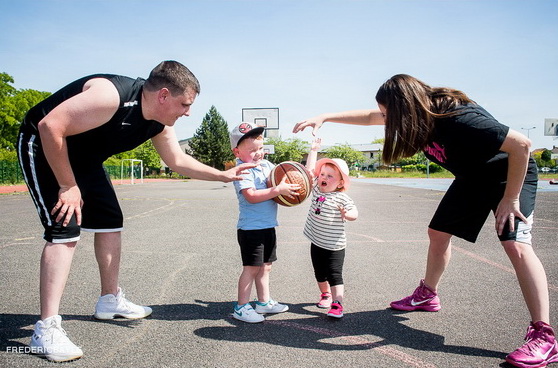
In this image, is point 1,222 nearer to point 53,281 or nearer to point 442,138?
point 53,281

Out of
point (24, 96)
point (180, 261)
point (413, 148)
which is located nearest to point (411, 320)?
point (413, 148)

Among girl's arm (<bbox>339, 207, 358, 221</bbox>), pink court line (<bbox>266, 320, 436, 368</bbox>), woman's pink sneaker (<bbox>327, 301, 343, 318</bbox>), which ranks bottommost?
pink court line (<bbox>266, 320, 436, 368</bbox>)

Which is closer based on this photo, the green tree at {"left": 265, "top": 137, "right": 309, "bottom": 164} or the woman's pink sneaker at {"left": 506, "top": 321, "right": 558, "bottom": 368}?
the woman's pink sneaker at {"left": 506, "top": 321, "right": 558, "bottom": 368}

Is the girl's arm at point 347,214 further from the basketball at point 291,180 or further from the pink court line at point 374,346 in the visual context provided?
the pink court line at point 374,346

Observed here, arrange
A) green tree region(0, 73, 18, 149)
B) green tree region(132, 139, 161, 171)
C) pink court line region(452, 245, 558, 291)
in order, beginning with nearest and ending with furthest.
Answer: pink court line region(452, 245, 558, 291) < green tree region(0, 73, 18, 149) < green tree region(132, 139, 161, 171)

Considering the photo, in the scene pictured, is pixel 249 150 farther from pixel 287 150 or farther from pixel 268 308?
pixel 287 150

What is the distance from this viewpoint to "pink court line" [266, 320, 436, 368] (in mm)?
2547

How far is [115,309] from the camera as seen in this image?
10.8 feet

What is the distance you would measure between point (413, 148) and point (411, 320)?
4.90 feet

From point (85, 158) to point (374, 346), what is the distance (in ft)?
8.38

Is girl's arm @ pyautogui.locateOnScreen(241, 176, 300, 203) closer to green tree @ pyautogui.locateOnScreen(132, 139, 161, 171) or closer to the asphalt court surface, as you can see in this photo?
the asphalt court surface

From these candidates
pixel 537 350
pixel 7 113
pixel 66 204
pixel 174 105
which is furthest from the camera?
pixel 7 113

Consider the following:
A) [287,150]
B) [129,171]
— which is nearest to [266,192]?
[129,171]

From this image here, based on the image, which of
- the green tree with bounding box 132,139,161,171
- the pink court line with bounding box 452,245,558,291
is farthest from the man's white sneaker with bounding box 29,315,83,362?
the green tree with bounding box 132,139,161,171
